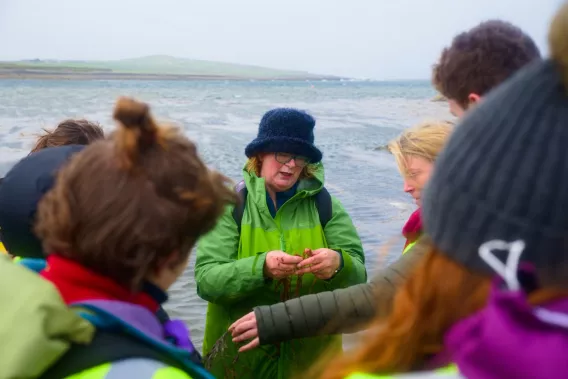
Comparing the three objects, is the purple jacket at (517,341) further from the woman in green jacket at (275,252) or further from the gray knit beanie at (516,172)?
the woman in green jacket at (275,252)

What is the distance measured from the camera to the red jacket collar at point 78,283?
5.12 feet

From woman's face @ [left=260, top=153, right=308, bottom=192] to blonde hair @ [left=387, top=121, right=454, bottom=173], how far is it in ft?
2.06

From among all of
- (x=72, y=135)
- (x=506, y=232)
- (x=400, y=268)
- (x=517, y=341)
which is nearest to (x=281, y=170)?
(x=72, y=135)

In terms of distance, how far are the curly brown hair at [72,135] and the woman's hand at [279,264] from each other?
1.17 meters

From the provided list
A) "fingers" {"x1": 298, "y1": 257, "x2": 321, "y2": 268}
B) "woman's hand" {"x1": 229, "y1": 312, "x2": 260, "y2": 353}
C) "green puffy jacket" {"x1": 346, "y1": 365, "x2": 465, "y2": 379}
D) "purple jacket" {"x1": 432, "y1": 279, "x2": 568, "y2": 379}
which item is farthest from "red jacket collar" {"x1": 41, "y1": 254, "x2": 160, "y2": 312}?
"fingers" {"x1": 298, "y1": 257, "x2": 321, "y2": 268}

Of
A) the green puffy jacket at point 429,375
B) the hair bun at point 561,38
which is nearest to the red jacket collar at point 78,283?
the green puffy jacket at point 429,375

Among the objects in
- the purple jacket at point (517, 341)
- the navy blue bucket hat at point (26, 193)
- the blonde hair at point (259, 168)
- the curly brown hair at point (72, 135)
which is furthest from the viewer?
the blonde hair at point (259, 168)

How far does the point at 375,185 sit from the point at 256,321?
12.3m

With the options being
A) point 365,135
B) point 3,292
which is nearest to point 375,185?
point 365,135

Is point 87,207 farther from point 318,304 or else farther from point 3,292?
point 318,304

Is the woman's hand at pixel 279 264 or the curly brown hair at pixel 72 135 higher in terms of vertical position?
the curly brown hair at pixel 72 135

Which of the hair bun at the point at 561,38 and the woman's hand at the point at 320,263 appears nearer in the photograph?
the hair bun at the point at 561,38

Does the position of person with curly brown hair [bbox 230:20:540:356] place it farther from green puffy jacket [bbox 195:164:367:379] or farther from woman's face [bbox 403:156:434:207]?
green puffy jacket [bbox 195:164:367:379]

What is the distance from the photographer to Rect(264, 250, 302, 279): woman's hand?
3.10 m
